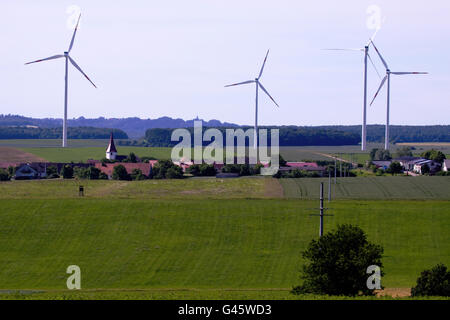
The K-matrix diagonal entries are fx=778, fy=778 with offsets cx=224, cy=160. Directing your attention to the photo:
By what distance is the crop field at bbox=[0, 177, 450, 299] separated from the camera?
38250 millimetres

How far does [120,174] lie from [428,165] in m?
38.2

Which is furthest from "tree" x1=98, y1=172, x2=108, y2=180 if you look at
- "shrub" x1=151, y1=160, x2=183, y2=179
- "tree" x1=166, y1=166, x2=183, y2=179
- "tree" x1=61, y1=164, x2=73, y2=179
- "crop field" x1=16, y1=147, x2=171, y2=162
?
"crop field" x1=16, y1=147, x2=171, y2=162

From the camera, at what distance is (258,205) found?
59.0 metres

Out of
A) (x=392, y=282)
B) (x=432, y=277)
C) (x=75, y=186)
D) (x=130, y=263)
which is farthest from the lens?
(x=75, y=186)

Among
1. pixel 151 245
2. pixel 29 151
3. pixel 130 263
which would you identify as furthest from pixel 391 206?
pixel 29 151

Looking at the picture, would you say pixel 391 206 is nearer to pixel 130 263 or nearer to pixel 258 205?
pixel 258 205

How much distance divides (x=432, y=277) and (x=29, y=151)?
9559 cm

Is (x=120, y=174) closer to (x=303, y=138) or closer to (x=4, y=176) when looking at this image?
(x=4, y=176)

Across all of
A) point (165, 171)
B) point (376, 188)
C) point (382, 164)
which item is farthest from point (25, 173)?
point (382, 164)

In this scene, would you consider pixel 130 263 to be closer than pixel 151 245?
Yes

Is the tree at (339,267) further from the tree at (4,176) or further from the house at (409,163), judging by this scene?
the house at (409,163)

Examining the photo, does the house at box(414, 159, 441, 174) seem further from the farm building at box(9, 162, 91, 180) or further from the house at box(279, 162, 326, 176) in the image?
the farm building at box(9, 162, 91, 180)

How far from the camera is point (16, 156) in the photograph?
351 ft

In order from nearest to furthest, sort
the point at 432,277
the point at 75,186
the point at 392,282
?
the point at 432,277 → the point at 392,282 → the point at 75,186
